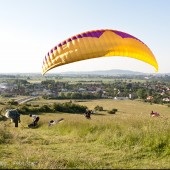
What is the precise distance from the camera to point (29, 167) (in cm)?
636

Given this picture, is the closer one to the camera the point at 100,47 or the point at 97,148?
the point at 97,148

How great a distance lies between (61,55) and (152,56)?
14.6ft

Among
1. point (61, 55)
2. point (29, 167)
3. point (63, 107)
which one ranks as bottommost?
point (63, 107)

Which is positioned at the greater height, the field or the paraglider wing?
the paraglider wing

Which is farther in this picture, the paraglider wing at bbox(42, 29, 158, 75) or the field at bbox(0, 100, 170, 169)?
the paraglider wing at bbox(42, 29, 158, 75)

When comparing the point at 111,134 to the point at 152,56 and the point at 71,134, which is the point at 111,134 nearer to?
the point at 71,134

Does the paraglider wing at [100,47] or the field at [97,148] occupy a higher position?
the paraglider wing at [100,47]

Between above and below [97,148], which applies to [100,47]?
above

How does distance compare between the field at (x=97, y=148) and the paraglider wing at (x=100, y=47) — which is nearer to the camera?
the field at (x=97, y=148)

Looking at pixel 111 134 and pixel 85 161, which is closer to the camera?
pixel 85 161

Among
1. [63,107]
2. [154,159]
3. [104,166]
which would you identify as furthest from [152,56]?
[63,107]

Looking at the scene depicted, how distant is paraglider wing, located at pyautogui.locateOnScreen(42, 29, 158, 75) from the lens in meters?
14.8

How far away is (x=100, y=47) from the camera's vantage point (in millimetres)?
14961

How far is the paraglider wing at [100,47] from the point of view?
48.7ft
